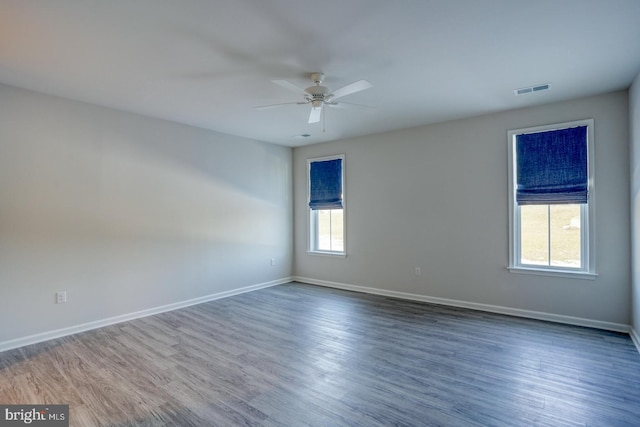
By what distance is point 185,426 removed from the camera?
2082 millimetres

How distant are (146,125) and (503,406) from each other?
16.2 ft

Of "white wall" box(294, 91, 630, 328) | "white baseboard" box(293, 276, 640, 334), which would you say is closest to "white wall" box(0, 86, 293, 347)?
"white wall" box(294, 91, 630, 328)

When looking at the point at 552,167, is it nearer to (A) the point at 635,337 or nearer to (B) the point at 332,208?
(A) the point at 635,337

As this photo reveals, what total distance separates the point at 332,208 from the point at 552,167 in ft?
11.1

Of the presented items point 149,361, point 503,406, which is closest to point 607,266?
point 503,406

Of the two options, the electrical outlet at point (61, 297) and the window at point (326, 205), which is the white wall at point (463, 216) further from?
the electrical outlet at point (61, 297)

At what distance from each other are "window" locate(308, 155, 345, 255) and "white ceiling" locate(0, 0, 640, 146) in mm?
2070

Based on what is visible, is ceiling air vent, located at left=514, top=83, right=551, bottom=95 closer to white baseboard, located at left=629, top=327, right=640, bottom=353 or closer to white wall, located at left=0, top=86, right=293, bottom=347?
white baseboard, located at left=629, top=327, right=640, bottom=353

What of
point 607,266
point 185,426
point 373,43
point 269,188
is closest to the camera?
point 185,426

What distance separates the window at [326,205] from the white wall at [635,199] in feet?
12.5


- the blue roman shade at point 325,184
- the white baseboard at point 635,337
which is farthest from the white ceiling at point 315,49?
the white baseboard at point 635,337

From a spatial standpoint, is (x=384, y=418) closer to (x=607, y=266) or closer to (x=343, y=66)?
(x=343, y=66)

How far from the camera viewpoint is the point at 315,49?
2686 millimetres

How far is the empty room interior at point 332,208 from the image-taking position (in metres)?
2.31
